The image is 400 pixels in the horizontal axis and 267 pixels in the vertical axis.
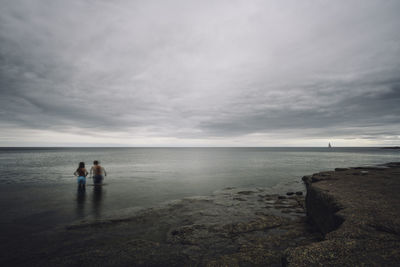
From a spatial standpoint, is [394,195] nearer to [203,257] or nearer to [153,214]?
[203,257]

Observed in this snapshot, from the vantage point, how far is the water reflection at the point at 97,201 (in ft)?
47.2

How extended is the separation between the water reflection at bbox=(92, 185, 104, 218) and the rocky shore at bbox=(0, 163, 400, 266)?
1.93 metres

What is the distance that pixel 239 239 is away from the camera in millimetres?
9359

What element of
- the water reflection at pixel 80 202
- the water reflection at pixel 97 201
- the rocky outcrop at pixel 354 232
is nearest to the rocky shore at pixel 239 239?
the rocky outcrop at pixel 354 232

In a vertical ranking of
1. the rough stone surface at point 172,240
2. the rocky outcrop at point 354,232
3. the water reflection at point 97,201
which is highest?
the rocky outcrop at point 354,232

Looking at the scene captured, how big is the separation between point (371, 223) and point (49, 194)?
2622 centimetres

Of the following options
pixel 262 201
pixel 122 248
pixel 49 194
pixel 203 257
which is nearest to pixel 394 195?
pixel 262 201

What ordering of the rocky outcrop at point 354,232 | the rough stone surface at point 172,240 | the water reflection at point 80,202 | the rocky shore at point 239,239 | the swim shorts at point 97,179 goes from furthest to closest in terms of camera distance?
1. the swim shorts at point 97,179
2. the water reflection at point 80,202
3. the rough stone surface at point 172,240
4. the rocky shore at point 239,239
5. the rocky outcrop at point 354,232

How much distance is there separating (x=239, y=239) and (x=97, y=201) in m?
14.3

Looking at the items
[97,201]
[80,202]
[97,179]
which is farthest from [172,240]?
[97,179]

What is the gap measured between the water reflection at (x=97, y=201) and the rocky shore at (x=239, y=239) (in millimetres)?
1930

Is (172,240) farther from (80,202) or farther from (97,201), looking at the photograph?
(80,202)

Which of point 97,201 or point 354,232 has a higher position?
point 354,232

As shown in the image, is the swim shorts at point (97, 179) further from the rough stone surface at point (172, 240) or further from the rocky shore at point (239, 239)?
the rough stone surface at point (172, 240)
